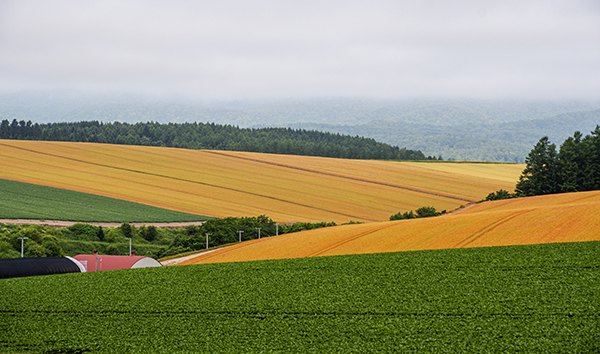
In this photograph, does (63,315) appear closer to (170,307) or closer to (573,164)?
(170,307)

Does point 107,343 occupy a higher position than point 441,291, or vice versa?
point 441,291

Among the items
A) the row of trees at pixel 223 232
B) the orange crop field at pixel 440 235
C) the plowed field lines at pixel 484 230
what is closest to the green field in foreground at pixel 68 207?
the row of trees at pixel 223 232

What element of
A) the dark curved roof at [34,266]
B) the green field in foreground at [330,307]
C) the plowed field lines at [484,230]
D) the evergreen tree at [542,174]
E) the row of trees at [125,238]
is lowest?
the row of trees at [125,238]

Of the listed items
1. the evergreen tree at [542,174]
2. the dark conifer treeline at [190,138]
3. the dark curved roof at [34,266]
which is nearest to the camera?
the dark curved roof at [34,266]

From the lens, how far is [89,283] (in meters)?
23.4

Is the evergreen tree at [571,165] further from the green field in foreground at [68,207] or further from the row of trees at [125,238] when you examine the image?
the green field in foreground at [68,207]

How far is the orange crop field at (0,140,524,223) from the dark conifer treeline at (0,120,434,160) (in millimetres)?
38237

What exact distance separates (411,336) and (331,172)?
82591 millimetres

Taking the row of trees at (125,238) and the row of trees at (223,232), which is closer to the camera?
the row of trees at (125,238)

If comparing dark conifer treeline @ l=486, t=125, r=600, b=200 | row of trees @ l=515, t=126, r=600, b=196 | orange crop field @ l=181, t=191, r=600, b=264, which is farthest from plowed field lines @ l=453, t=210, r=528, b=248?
row of trees @ l=515, t=126, r=600, b=196

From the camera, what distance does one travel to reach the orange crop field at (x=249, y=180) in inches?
2655

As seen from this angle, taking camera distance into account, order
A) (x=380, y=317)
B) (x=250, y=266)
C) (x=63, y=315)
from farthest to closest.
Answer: (x=250, y=266)
(x=63, y=315)
(x=380, y=317)

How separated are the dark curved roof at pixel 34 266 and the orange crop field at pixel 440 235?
8400 millimetres

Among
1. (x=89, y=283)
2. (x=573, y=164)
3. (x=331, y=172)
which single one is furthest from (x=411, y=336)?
(x=331, y=172)
